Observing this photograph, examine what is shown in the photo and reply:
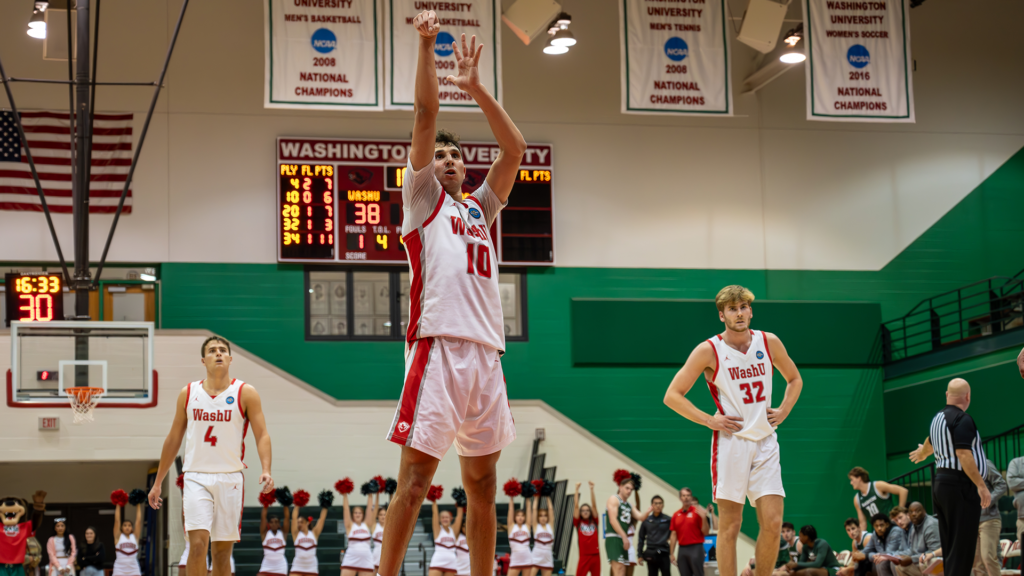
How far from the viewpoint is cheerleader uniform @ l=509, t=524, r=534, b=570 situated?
47.0ft

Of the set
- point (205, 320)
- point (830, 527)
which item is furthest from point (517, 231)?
point (830, 527)

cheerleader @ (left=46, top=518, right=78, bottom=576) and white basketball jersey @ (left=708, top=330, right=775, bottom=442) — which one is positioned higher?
white basketball jersey @ (left=708, top=330, right=775, bottom=442)

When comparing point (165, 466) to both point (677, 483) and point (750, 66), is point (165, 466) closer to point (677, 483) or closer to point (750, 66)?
point (677, 483)

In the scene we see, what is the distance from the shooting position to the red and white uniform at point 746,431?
20.6ft

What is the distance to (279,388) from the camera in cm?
1647

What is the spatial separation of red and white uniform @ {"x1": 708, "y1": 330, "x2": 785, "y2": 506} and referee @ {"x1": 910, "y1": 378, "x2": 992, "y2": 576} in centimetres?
208

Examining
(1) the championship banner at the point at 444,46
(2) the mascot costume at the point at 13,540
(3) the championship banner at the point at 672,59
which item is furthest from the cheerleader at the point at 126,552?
(3) the championship banner at the point at 672,59

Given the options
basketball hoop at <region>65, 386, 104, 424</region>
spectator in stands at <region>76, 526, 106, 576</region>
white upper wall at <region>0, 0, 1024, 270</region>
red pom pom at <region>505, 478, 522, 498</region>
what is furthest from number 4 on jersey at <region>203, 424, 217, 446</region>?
white upper wall at <region>0, 0, 1024, 270</region>

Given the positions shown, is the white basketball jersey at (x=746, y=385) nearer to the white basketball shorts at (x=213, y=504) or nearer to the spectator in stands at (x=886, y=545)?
the white basketball shorts at (x=213, y=504)

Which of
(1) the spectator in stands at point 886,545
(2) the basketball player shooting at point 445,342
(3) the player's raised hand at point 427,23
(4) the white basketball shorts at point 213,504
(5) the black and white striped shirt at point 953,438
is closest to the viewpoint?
(3) the player's raised hand at point 427,23

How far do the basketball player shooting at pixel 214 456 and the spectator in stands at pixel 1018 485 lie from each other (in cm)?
654

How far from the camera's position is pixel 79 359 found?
39.0 ft

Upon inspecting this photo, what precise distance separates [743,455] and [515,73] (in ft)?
41.7

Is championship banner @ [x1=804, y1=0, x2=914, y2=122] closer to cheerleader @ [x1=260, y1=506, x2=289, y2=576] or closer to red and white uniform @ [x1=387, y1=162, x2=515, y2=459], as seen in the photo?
red and white uniform @ [x1=387, y1=162, x2=515, y2=459]
